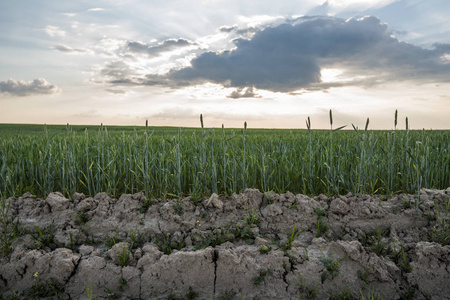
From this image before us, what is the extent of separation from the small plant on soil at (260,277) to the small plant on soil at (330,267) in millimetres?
398

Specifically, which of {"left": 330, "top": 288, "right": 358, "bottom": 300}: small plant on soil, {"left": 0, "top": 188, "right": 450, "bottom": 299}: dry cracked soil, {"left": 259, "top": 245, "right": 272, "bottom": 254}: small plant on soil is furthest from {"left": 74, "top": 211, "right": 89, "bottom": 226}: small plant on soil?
{"left": 330, "top": 288, "right": 358, "bottom": 300}: small plant on soil

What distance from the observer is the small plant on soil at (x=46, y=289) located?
2.42 meters

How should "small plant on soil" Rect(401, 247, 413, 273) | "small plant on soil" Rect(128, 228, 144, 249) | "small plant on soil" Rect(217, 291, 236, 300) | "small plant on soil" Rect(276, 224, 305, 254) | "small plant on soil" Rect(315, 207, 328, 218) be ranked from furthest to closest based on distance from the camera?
"small plant on soil" Rect(315, 207, 328, 218), "small plant on soil" Rect(128, 228, 144, 249), "small plant on soil" Rect(276, 224, 305, 254), "small plant on soil" Rect(401, 247, 413, 273), "small plant on soil" Rect(217, 291, 236, 300)

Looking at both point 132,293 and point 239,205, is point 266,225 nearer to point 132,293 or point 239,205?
point 239,205

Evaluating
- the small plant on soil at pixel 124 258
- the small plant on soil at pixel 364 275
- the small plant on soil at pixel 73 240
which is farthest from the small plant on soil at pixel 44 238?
the small plant on soil at pixel 364 275

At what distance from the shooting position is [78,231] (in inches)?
118

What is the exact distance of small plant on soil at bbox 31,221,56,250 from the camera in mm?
2850

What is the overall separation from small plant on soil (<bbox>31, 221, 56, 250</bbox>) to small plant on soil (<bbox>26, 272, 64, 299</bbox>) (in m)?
0.38

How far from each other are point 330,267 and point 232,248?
740 mm

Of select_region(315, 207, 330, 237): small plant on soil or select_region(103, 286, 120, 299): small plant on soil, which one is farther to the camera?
select_region(315, 207, 330, 237): small plant on soil

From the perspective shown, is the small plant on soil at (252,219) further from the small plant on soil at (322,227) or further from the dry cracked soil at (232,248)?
the small plant on soil at (322,227)

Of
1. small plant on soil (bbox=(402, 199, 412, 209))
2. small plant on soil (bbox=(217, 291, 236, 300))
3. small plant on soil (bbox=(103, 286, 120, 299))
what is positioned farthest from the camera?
small plant on soil (bbox=(402, 199, 412, 209))

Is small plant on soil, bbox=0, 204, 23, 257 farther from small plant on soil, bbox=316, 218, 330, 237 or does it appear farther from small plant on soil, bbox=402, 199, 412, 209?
small plant on soil, bbox=402, 199, 412, 209

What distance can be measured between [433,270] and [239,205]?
5.25ft
